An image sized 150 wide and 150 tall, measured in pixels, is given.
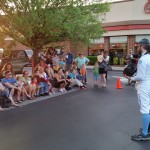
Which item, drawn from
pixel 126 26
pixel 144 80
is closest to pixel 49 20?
pixel 144 80

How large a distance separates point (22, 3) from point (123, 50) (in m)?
18.9

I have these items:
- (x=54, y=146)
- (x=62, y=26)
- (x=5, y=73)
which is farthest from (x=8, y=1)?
(x=54, y=146)

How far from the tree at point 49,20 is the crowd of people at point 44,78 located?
1.35m

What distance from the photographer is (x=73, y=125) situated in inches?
257

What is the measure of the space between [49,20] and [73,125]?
201 inches

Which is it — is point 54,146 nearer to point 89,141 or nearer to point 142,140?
point 89,141

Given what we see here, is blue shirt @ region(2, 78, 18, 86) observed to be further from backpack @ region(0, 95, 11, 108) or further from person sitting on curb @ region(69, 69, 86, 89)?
person sitting on curb @ region(69, 69, 86, 89)

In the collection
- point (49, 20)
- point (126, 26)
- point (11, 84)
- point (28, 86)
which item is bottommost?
point (28, 86)

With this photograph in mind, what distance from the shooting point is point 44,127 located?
6375mm

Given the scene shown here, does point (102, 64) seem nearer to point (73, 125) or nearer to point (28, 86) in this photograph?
point (28, 86)

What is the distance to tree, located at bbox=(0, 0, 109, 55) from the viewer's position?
10320 millimetres

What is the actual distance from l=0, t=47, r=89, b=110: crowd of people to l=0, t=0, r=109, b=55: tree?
1348 mm

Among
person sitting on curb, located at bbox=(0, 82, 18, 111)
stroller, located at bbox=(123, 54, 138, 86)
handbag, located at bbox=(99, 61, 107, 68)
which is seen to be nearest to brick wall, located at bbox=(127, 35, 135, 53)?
handbag, located at bbox=(99, 61, 107, 68)

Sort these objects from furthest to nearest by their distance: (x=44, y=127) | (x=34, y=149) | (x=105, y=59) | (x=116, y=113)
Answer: (x=105, y=59) → (x=116, y=113) → (x=44, y=127) → (x=34, y=149)
